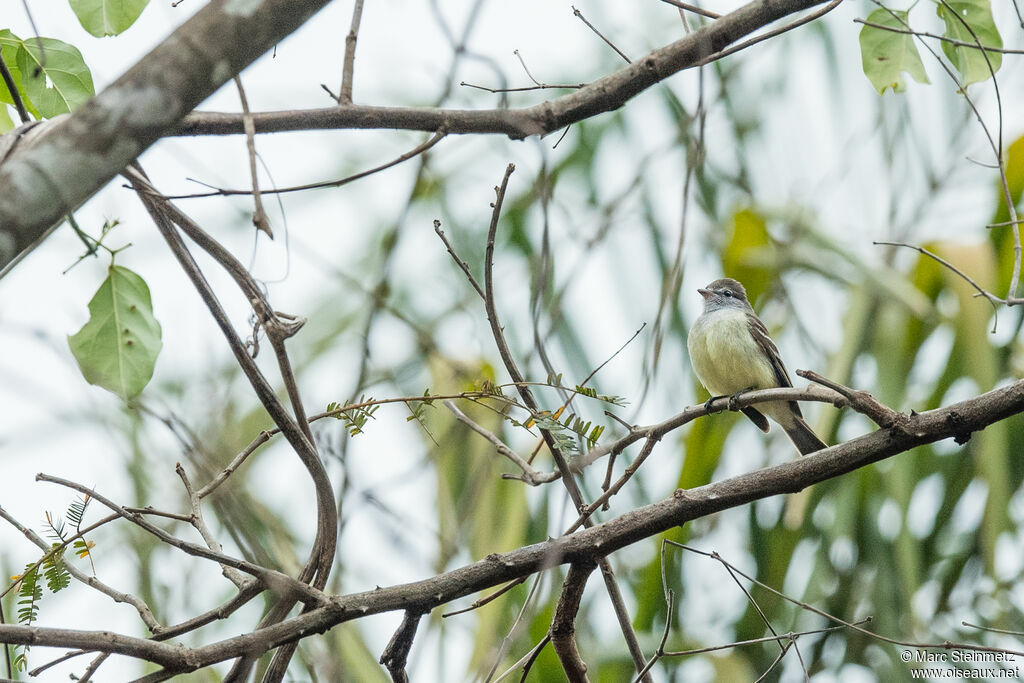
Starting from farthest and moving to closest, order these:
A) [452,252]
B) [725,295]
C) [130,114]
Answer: [725,295] < [452,252] < [130,114]

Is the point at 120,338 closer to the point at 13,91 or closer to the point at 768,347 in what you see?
the point at 13,91

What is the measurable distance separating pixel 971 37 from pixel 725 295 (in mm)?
2220

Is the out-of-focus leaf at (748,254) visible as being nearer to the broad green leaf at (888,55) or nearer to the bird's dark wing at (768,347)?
the bird's dark wing at (768,347)

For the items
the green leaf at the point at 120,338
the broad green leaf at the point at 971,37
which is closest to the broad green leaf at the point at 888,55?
the broad green leaf at the point at 971,37

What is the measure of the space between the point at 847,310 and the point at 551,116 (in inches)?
109

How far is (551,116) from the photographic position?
2.39 m

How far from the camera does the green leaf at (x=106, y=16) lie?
237cm

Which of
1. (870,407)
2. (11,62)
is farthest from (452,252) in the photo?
Result: (11,62)

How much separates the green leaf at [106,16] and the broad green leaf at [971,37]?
2336 mm

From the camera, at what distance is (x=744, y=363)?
4.55 m

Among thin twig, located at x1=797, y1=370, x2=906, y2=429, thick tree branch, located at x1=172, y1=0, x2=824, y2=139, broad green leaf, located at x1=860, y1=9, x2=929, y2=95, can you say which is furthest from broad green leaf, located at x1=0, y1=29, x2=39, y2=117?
broad green leaf, located at x1=860, y1=9, x2=929, y2=95

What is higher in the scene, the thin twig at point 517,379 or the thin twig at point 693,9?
the thin twig at point 693,9

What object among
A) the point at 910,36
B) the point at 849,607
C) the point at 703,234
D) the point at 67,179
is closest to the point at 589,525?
the point at 67,179

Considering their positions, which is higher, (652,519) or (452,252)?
(452,252)
